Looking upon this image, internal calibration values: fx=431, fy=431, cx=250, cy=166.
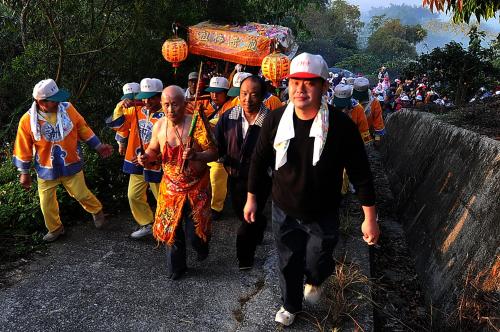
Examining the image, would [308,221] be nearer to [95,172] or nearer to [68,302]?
[68,302]

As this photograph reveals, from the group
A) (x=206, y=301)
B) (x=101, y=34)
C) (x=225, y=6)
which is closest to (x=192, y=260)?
(x=206, y=301)

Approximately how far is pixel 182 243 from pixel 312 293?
1.27m

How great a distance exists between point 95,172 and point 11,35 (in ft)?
19.8

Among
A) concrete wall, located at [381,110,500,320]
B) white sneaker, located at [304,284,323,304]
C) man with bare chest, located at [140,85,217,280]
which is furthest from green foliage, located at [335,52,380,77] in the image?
white sneaker, located at [304,284,323,304]

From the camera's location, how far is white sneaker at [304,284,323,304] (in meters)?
3.27

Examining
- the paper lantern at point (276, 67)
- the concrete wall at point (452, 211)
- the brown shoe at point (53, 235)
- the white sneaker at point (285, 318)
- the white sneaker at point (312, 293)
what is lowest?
the brown shoe at point (53, 235)

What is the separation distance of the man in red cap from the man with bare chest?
2.73ft

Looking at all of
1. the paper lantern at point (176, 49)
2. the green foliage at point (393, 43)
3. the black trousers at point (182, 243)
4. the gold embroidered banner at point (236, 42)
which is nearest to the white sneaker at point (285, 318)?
the black trousers at point (182, 243)

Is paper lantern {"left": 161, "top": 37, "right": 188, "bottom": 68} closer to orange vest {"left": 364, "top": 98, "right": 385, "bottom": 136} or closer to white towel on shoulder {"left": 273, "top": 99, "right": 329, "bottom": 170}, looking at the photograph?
orange vest {"left": 364, "top": 98, "right": 385, "bottom": 136}

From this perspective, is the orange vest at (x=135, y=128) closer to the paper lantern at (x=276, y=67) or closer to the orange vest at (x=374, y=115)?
the paper lantern at (x=276, y=67)

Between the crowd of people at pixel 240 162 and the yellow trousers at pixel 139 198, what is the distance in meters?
0.01

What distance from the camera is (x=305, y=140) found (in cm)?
277

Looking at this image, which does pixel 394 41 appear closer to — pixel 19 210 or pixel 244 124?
pixel 244 124

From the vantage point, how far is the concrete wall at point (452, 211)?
3160 millimetres
